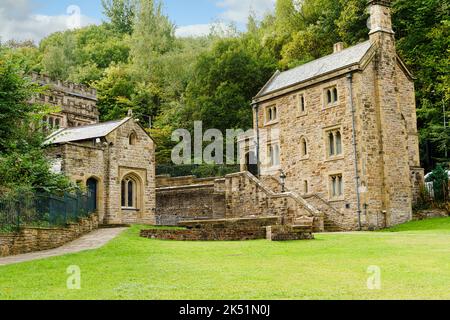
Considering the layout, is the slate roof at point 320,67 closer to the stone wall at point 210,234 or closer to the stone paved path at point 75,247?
the stone wall at point 210,234

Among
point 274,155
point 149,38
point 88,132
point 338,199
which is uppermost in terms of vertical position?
point 149,38

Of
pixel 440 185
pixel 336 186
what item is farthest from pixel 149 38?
pixel 440 185

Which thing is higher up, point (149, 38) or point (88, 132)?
point (149, 38)

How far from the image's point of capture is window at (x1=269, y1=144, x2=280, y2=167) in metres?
40.7

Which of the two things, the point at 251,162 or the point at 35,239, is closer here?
the point at 35,239

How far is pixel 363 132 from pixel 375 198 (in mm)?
3673

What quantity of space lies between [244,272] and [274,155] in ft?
91.0

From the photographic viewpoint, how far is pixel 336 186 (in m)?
36.0

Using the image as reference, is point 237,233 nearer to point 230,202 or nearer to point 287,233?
point 287,233

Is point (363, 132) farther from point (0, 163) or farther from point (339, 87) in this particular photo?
point (0, 163)

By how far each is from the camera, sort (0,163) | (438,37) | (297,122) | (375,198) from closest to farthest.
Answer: (0,163)
(375,198)
(297,122)
(438,37)

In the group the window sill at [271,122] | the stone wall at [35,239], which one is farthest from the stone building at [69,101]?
the stone wall at [35,239]

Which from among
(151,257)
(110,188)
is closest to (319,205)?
(110,188)
